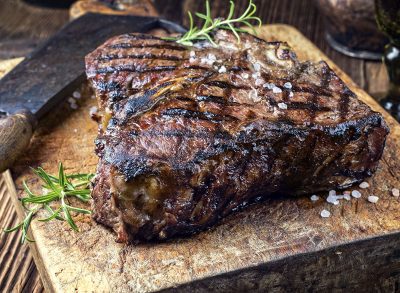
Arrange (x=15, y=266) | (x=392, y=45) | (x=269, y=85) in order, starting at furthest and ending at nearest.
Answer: (x=392, y=45)
(x=15, y=266)
(x=269, y=85)

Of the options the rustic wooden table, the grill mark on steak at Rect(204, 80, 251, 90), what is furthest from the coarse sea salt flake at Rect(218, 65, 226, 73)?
the rustic wooden table

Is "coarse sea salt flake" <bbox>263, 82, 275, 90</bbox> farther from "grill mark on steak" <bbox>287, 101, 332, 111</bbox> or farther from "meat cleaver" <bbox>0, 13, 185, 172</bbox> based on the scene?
"meat cleaver" <bbox>0, 13, 185, 172</bbox>

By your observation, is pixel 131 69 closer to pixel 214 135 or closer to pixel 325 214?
pixel 214 135

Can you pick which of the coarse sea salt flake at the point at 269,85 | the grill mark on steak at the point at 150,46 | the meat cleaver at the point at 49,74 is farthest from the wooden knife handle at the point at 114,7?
the coarse sea salt flake at the point at 269,85

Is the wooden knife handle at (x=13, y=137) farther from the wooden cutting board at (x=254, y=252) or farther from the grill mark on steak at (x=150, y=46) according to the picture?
the grill mark on steak at (x=150, y=46)

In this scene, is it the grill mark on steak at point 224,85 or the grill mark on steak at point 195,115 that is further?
the grill mark on steak at point 224,85

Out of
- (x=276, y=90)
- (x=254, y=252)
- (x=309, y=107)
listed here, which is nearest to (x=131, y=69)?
(x=276, y=90)
